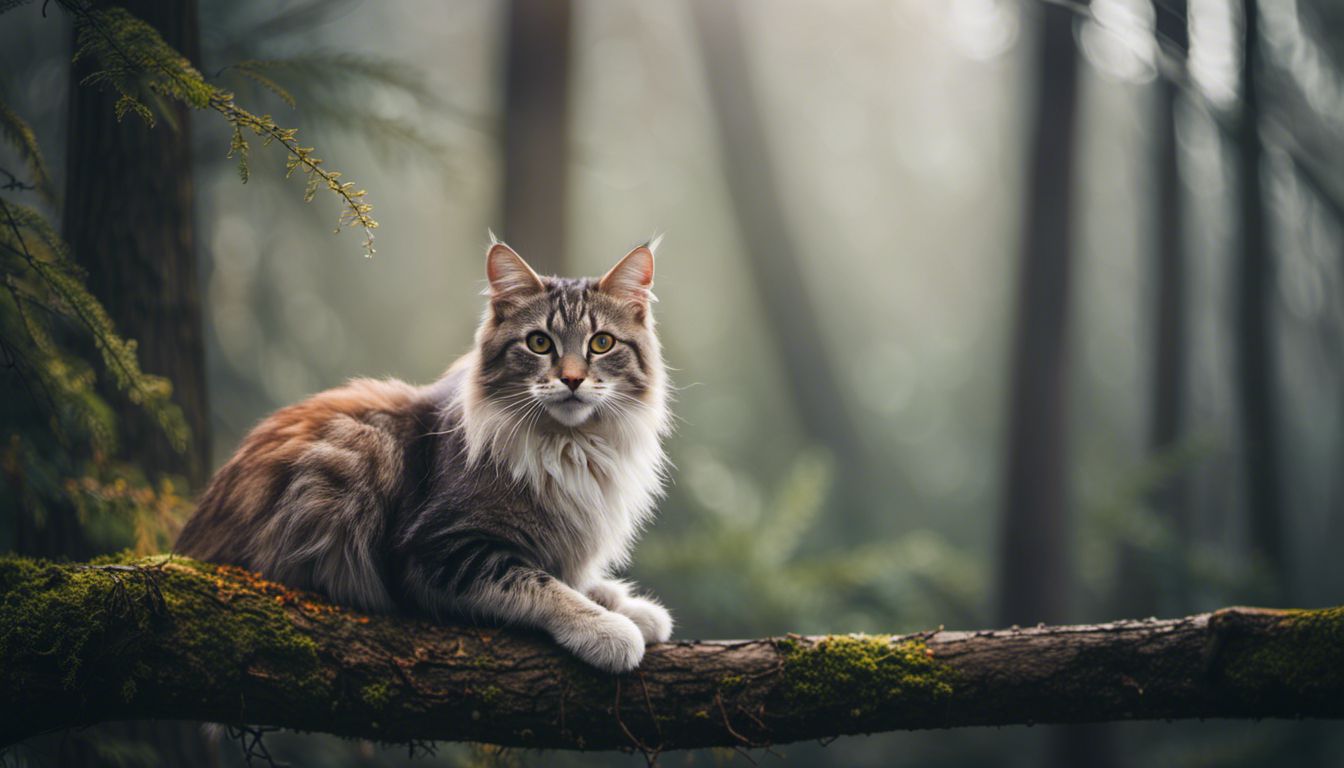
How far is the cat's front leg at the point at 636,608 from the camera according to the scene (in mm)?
2826

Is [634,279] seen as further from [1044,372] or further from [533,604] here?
[1044,372]

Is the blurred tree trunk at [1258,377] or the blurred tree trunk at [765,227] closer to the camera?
the blurred tree trunk at [1258,377]

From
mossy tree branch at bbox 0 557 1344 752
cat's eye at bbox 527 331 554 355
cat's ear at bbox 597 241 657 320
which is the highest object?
cat's ear at bbox 597 241 657 320

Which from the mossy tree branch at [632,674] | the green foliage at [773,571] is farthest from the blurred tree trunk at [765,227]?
the mossy tree branch at [632,674]

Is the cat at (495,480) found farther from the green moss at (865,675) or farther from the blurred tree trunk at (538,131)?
the blurred tree trunk at (538,131)

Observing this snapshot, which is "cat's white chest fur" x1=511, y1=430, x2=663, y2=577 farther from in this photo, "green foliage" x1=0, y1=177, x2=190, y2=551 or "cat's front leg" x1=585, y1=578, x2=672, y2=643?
"green foliage" x1=0, y1=177, x2=190, y2=551

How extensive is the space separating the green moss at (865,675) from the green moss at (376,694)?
116 cm

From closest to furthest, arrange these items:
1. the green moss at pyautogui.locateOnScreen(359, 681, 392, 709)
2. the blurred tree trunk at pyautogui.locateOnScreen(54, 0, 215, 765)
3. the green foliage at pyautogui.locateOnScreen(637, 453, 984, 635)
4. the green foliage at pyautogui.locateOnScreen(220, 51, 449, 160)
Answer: the green moss at pyautogui.locateOnScreen(359, 681, 392, 709) → the blurred tree trunk at pyautogui.locateOnScreen(54, 0, 215, 765) → the green foliage at pyautogui.locateOnScreen(220, 51, 449, 160) → the green foliage at pyautogui.locateOnScreen(637, 453, 984, 635)

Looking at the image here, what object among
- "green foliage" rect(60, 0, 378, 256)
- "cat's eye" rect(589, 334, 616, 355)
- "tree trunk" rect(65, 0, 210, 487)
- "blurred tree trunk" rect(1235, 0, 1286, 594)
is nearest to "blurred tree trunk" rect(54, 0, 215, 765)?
"tree trunk" rect(65, 0, 210, 487)

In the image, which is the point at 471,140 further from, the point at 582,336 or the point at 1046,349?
the point at 582,336

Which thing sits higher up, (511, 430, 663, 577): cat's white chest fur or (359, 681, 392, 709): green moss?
(511, 430, 663, 577): cat's white chest fur

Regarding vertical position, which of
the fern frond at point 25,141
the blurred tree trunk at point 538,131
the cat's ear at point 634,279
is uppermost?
the blurred tree trunk at point 538,131

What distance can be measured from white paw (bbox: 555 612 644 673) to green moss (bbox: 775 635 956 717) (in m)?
0.46

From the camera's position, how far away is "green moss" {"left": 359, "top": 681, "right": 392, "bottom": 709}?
2.37 meters
